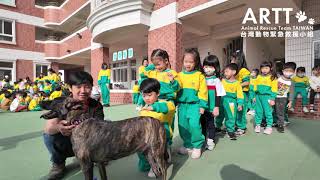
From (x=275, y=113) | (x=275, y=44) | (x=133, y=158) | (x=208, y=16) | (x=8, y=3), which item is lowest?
(x=133, y=158)

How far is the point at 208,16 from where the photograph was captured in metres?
9.10

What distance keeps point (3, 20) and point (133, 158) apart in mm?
19807

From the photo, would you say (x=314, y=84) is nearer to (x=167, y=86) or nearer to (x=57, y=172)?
(x=167, y=86)

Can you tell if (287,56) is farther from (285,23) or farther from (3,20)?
(3,20)

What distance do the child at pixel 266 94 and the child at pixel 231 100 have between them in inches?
28.7

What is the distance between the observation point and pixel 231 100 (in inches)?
163

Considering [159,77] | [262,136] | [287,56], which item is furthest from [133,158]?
[287,56]

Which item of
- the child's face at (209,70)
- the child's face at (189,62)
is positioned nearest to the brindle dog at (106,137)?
the child's face at (189,62)

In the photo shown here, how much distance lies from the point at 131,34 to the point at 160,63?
9277 millimetres

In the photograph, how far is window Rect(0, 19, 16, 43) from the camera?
57.2 ft

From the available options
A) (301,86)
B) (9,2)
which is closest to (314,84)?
(301,86)

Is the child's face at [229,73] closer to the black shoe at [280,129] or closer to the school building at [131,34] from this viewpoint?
the black shoe at [280,129]

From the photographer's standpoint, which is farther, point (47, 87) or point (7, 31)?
point (7, 31)

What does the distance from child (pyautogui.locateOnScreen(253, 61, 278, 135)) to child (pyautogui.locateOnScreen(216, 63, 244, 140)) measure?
729 mm
